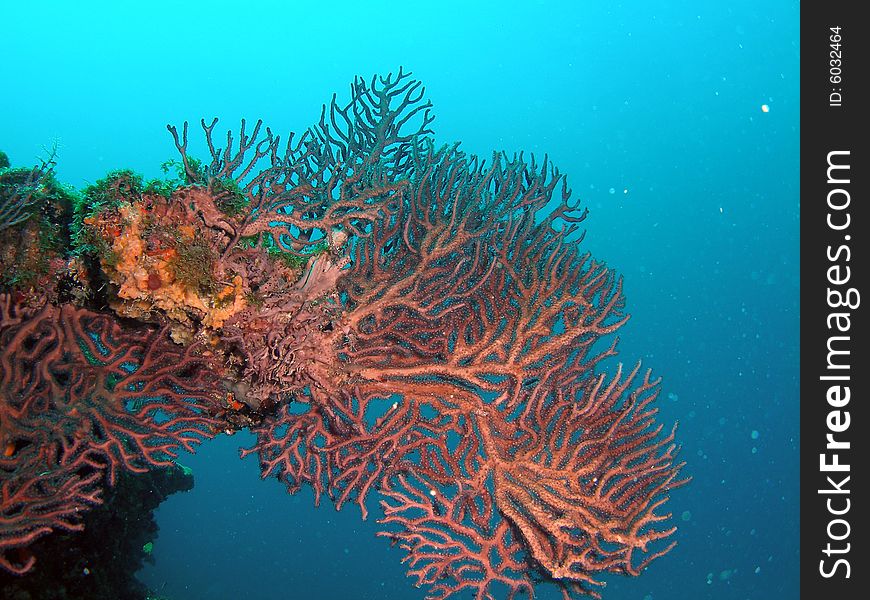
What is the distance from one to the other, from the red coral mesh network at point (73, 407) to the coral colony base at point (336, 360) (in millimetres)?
18

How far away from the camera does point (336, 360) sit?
4.80 m

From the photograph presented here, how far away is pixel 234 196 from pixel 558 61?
95555 mm

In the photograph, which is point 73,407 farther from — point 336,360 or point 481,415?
point 481,415

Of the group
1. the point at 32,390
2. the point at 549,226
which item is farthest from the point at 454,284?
the point at 32,390

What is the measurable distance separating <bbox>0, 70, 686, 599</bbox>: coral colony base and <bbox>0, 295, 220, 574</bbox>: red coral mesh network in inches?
0.7

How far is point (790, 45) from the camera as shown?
75.1 meters

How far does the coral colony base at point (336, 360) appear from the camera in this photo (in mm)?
4027
